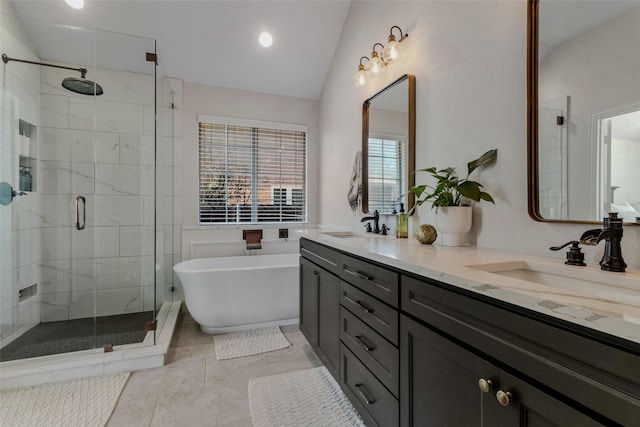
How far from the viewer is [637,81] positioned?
0.92m

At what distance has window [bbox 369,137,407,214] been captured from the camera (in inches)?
82.9

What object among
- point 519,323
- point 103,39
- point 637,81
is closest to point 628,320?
point 519,323

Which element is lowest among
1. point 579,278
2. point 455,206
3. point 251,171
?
point 579,278

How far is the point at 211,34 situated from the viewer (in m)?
2.85

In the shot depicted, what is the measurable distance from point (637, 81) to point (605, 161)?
0.83 ft

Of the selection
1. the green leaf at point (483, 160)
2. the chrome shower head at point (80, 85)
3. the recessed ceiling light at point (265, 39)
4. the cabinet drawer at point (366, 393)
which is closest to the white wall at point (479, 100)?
the green leaf at point (483, 160)

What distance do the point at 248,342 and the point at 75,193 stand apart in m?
2.15

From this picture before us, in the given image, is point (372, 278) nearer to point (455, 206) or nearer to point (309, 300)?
point (455, 206)

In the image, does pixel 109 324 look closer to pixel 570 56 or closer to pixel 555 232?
pixel 555 232

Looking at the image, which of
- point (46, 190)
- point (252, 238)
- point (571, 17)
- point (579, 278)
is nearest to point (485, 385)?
point (579, 278)

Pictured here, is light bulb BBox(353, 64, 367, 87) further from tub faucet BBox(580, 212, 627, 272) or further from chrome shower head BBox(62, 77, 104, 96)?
chrome shower head BBox(62, 77, 104, 96)

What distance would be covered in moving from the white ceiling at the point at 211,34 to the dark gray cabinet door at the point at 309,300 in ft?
7.38

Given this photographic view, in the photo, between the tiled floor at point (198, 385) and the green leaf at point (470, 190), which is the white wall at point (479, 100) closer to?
the green leaf at point (470, 190)

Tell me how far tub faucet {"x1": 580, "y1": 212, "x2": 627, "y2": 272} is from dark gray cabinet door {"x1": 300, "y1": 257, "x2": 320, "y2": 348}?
137 centimetres
